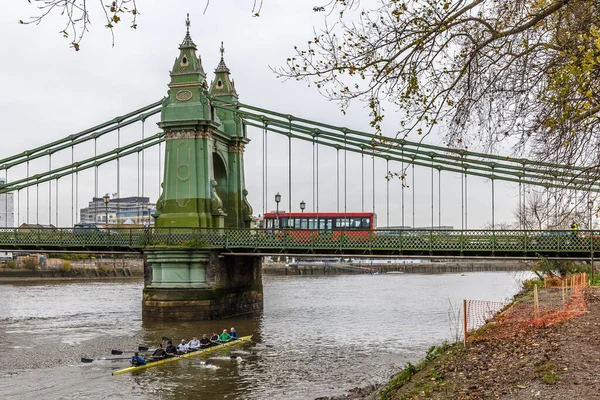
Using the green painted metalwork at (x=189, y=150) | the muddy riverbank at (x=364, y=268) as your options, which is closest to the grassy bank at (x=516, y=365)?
the green painted metalwork at (x=189, y=150)

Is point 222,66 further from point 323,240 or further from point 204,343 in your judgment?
point 204,343

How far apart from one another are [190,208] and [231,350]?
1164 centimetres

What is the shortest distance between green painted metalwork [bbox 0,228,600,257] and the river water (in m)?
3.98

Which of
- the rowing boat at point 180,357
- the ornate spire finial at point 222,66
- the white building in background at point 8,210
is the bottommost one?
the rowing boat at point 180,357

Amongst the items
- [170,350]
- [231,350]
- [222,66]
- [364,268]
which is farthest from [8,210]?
[170,350]

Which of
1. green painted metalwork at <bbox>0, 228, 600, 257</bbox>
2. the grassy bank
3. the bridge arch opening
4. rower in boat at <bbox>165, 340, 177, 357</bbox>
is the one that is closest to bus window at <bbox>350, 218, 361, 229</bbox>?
the bridge arch opening

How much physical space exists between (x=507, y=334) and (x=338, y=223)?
38.1 metres

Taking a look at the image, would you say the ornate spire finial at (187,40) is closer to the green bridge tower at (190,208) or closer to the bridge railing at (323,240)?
the green bridge tower at (190,208)

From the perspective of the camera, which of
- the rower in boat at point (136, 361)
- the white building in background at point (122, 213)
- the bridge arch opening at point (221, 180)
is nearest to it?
the rower in boat at point (136, 361)

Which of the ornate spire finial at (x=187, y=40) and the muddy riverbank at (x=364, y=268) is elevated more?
the ornate spire finial at (x=187, y=40)

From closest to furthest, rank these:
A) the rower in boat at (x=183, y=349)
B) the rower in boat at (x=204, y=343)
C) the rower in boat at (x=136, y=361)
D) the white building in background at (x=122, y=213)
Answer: the rower in boat at (x=136, y=361), the rower in boat at (x=183, y=349), the rower in boat at (x=204, y=343), the white building in background at (x=122, y=213)

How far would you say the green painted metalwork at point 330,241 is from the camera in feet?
111

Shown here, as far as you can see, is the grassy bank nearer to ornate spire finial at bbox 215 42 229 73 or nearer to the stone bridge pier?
the stone bridge pier

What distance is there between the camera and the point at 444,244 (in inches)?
1399
